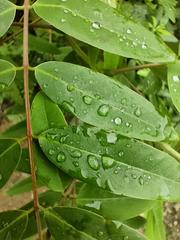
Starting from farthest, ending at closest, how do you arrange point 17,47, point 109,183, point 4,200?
point 4,200, point 17,47, point 109,183

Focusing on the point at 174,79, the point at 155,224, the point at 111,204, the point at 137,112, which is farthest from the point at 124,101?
the point at 155,224

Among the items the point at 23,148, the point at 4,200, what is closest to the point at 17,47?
the point at 23,148

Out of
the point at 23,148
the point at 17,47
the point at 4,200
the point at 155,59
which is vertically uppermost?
the point at 155,59

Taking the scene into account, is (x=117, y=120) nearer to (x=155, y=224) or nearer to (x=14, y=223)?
(x=14, y=223)

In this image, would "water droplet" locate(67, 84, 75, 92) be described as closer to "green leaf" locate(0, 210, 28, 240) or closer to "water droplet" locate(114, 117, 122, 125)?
"water droplet" locate(114, 117, 122, 125)

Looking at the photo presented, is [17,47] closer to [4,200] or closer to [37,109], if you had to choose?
[37,109]

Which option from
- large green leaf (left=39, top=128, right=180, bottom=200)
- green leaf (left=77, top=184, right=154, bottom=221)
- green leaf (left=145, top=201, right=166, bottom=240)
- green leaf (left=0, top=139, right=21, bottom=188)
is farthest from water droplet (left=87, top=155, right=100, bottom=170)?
green leaf (left=145, top=201, right=166, bottom=240)
